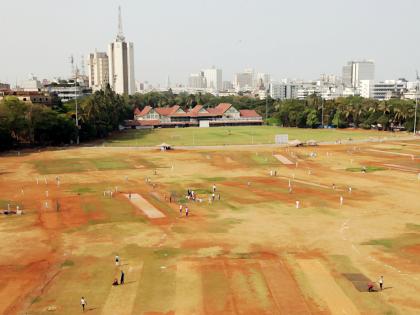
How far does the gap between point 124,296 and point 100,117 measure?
11821cm

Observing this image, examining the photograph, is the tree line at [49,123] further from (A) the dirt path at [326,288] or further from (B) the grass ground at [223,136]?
(A) the dirt path at [326,288]

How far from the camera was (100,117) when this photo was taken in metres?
146

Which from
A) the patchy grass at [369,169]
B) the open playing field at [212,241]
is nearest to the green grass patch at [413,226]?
the open playing field at [212,241]

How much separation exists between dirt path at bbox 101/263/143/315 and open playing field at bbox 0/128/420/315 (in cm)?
15

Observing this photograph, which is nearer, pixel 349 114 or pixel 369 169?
pixel 369 169

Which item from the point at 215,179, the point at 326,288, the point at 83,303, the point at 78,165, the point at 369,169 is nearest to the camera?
the point at 83,303

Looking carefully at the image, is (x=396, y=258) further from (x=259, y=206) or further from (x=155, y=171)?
(x=155, y=171)

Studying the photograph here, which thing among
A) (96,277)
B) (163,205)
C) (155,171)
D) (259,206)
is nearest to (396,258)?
(259,206)

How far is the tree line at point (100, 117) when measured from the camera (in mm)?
120688

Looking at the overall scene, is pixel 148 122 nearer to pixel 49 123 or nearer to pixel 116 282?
pixel 49 123

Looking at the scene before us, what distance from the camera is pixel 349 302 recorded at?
108 feet

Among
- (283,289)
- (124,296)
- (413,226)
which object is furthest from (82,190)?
(413,226)

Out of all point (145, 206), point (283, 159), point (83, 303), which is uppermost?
point (283, 159)

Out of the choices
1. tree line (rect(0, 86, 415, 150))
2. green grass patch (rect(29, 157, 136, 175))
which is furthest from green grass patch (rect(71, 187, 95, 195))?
tree line (rect(0, 86, 415, 150))
